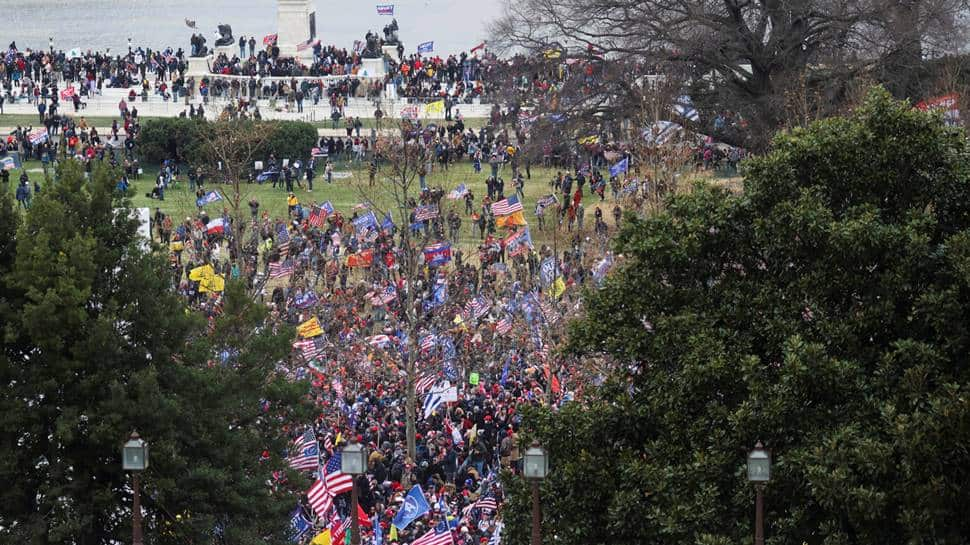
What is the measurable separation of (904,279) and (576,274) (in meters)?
29.0

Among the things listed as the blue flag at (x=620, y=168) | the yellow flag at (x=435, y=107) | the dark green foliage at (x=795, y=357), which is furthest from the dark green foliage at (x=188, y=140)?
the dark green foliage at (x=795, y=357)

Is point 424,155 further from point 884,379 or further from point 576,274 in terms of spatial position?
point 884,379

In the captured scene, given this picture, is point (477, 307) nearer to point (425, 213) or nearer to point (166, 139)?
point (425, 213)

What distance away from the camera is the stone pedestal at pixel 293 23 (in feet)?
316

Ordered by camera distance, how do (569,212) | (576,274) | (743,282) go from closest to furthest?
1. (743,282)
2. (576,274)
3. (569,212)

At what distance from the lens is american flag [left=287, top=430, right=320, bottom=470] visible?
32.1m

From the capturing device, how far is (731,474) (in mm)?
22375

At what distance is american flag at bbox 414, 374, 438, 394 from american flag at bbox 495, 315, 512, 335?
426 cm

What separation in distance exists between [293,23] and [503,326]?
55.3 meters

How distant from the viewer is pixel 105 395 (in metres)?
27.5

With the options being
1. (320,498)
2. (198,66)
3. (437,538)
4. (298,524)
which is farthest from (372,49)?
(437,538)

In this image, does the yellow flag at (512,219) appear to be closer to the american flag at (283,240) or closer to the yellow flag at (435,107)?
the american flag at (283,240)

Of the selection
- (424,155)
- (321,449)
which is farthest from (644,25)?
(321,449)

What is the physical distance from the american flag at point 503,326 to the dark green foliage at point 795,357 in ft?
63.1
